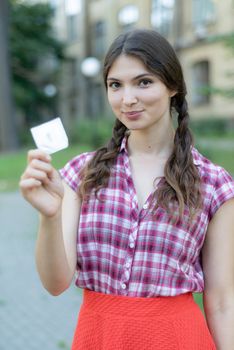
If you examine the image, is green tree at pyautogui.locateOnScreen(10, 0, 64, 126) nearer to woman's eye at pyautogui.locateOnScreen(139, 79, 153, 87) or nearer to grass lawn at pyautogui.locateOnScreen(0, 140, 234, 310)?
grass lawn at pyautogui.locateOnScreen(0, 140, 234, 310)

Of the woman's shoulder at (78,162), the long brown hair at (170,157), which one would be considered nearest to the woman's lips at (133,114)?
the long brown hair at (170,157)

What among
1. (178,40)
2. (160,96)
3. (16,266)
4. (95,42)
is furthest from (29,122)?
(160,96)

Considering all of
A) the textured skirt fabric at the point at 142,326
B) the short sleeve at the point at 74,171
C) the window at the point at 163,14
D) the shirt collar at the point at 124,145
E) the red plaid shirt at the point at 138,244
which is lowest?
the window at the point at 163,14

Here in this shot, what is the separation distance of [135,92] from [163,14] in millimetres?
29657

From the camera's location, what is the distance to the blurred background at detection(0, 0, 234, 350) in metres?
5.47

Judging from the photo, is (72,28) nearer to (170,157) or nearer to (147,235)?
(170,157)

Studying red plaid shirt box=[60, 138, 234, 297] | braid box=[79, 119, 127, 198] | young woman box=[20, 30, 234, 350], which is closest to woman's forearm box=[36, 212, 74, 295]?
young woman box=[20, 30, 234, 350]

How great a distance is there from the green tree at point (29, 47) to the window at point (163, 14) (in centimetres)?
594

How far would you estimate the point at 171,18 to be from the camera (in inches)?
1169

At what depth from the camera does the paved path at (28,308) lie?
4590 millimetres

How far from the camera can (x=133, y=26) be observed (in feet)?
78.3

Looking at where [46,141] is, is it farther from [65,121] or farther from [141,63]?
[65,121]

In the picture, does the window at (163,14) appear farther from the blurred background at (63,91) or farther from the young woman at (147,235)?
the young woman at (147,235)

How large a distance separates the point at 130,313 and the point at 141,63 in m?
0.75
